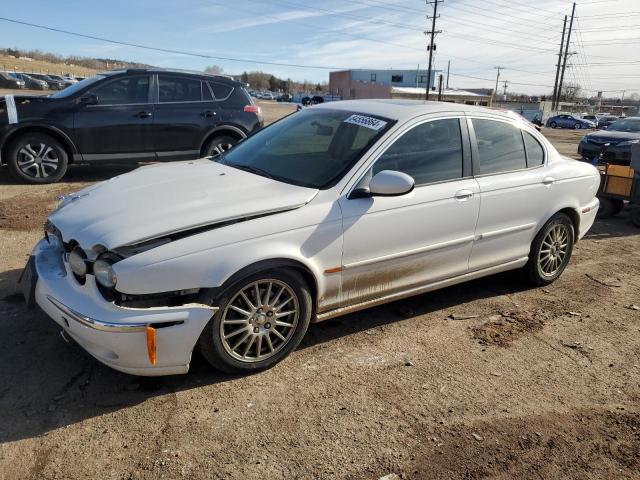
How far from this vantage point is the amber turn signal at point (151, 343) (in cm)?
275

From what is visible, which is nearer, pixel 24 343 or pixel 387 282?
pixel 24 343

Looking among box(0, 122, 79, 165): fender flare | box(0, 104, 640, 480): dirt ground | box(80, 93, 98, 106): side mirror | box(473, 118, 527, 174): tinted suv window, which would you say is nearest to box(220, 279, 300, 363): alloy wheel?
box(0, 104, 640, 480): dirt ground

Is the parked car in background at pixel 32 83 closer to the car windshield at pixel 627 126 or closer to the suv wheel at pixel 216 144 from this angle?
the suv wheel at pixel 216 144

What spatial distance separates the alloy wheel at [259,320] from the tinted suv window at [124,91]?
6.44 meters

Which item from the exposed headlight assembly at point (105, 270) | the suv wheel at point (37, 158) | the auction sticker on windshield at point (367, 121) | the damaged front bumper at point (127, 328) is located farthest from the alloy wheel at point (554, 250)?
the suv wheel at point (37, 158)

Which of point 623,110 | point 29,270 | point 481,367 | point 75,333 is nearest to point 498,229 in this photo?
point 481,367

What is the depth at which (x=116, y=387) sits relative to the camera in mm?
3086

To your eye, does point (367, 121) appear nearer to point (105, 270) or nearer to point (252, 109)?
point (105, 270)

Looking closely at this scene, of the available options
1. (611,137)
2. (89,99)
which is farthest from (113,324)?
(611,137)

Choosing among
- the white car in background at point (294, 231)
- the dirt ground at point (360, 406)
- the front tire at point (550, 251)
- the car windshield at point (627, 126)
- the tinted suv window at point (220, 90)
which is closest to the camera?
the dirt ground at point (360, 406)

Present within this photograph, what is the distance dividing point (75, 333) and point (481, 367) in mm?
2605

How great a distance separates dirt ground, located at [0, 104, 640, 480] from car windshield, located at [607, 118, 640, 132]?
577 inches

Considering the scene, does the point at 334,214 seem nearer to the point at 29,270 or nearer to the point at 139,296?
the point at 139,296

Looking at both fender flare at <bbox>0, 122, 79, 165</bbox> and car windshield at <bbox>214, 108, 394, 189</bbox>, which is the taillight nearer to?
fender flare at <bbox>0, 122, 79, 165</bbox>
